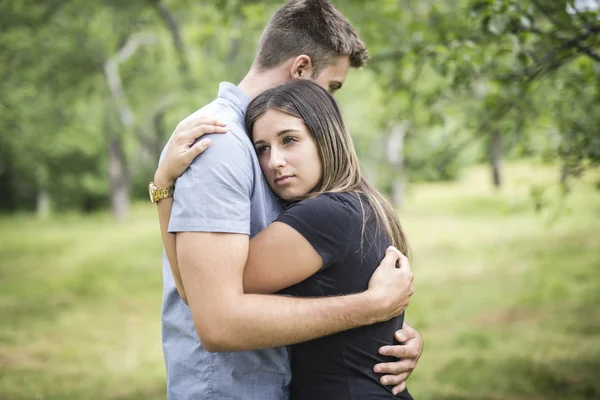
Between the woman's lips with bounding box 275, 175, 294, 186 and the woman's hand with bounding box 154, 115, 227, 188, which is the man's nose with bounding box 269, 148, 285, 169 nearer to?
the woman's lips with bounding box 275, 175, 294, 186

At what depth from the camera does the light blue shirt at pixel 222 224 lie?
1.76 metres

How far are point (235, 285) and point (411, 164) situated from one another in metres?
4.97

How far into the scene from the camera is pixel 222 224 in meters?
1.73

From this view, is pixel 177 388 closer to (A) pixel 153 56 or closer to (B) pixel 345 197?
(B) pixel 345 197

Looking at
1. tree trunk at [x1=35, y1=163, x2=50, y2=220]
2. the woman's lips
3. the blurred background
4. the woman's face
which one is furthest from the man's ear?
tree trunk at [x1=35, y1=163, x2=50, y2=220]

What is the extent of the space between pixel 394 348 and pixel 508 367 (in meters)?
5.95

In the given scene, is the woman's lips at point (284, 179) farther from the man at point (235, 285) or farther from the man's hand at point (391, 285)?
the man's hand at point (391, 285)

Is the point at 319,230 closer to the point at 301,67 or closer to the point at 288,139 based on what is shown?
the point at 288,139

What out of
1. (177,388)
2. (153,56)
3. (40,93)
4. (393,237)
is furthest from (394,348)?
(153,56)

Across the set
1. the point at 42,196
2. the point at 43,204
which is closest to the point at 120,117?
the point at 42,196

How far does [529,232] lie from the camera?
17.2m

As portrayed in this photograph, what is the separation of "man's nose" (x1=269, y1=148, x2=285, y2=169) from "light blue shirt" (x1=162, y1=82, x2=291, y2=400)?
57mm

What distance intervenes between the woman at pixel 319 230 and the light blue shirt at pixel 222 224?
78mm

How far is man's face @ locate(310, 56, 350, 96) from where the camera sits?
2451mm
